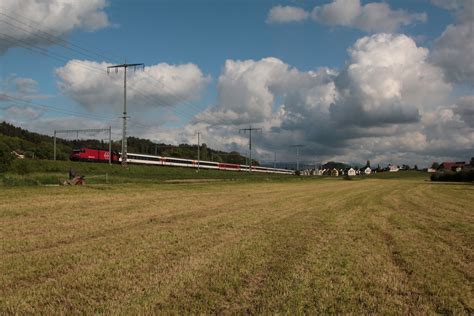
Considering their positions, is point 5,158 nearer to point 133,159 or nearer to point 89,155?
point 89,155

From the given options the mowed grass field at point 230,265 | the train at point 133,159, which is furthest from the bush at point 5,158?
the train at point 133,159

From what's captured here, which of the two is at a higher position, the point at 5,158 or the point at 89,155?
the point at 89,155

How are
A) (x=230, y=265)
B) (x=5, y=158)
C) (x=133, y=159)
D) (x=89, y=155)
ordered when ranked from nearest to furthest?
1. (x=230, y=265)
2. (x=5, y=158)
3. (x=89, y=155)
4. (x=133, y=159)

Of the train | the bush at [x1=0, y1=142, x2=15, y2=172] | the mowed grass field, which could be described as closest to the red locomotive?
the train

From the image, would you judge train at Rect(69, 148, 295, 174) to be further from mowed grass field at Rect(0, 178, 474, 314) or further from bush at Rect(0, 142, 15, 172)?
mowed grass field at Rect(0, 178, 474, 314)

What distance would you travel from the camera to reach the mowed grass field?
6.95 metres

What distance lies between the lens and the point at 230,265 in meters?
9.44

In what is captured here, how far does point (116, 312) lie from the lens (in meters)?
6.39

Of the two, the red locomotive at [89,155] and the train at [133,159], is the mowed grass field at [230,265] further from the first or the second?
the train at [133,159]

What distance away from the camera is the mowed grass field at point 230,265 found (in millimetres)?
6945

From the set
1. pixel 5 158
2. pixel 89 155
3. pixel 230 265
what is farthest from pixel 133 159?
pixel 230 265

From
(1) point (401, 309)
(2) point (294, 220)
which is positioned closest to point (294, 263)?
(1) point (401, 309)

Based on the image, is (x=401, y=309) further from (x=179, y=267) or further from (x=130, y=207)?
(x=130, y=207)

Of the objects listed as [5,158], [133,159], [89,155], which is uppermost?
[89,155]
